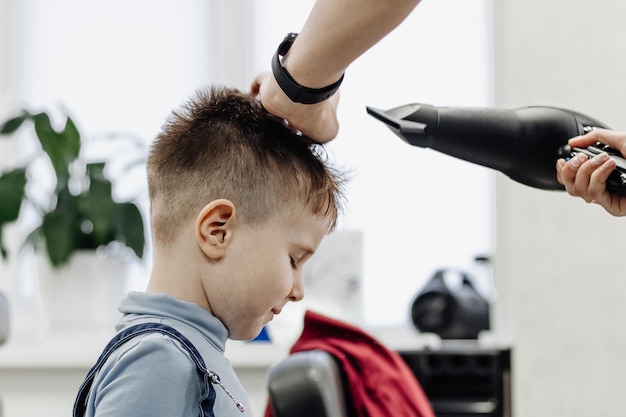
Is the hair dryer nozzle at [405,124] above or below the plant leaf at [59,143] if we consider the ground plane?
below

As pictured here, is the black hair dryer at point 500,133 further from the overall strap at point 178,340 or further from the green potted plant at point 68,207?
the green potted plant at point 68,207

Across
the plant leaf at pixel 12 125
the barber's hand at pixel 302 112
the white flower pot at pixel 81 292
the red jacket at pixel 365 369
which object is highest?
the plant leaf at pixel 12 125

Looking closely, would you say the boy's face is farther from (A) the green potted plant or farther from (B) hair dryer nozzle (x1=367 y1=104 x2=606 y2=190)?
(A) the green potted plant

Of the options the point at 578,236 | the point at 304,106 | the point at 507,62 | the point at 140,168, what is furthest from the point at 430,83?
the point at 304,106

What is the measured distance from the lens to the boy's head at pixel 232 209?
96 centimetres

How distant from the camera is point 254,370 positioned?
254 cm

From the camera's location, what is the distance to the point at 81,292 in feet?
8.57

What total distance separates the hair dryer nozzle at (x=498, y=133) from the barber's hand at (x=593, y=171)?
0.08 feet

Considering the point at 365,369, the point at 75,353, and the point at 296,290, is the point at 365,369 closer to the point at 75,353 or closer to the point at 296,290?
the point at 296,290

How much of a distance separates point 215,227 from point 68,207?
1720 mm

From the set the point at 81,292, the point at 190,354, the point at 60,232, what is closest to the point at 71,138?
the point at 60,232

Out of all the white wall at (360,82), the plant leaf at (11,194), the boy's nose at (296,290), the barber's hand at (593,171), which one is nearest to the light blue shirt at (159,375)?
the boy's nose at (296,290)

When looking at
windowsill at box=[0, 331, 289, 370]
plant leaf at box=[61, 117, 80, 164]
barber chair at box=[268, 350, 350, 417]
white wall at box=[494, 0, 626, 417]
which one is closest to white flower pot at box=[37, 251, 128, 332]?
windowsill at box=[0, 331, 289, 370]

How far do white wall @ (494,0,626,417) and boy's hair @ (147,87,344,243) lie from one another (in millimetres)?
1552
